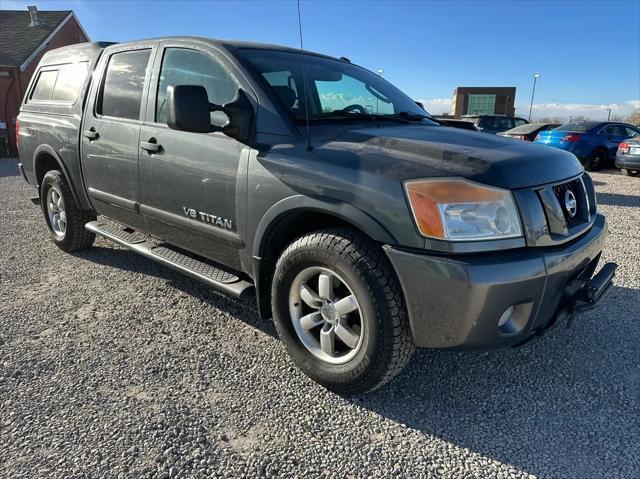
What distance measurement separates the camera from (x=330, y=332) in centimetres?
248

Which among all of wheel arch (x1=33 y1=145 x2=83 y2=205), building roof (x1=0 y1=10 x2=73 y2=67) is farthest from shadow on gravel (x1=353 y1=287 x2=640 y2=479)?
building roof (x1=0 y1=10 x2=73 y2=67)

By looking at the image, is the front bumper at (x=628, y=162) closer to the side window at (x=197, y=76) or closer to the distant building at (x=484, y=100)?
the side window at (x=197, y=76)

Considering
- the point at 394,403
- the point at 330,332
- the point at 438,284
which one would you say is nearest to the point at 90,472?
the point at 330,332

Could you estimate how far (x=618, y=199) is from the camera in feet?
28.5

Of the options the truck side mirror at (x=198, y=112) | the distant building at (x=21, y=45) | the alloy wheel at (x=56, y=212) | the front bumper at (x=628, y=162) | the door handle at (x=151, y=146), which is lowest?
the front bumper at (x=628, y=162)

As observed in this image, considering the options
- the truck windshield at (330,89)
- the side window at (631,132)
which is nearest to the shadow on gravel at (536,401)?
the truck windshield at (330,89)

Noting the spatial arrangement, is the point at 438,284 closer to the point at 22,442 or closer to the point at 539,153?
the point at 539,153

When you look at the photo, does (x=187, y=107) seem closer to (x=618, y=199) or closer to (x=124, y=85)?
(x=124, y=85)

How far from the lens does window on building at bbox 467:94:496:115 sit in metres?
47.0

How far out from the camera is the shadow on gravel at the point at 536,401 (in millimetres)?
2152

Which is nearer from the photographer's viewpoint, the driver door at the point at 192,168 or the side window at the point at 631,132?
the driver door at the point at 192,168

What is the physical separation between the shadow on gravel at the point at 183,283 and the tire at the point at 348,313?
0.48 meters

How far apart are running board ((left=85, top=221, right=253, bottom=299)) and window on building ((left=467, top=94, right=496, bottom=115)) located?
48.0 meters

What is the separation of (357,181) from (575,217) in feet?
4.21
